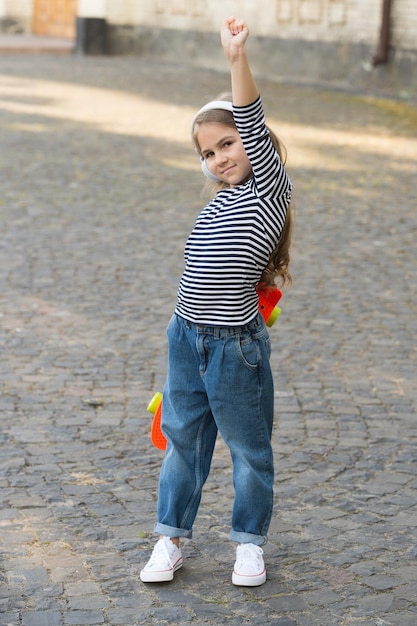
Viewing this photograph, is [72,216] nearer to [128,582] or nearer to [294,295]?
[294,295]

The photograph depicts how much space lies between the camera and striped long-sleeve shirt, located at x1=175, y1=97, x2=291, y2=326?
3289 mm

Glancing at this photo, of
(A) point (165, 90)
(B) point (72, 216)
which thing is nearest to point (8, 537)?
(B) point (72, 216)

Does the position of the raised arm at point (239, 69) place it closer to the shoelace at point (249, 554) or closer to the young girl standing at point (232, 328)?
the young girl standing at point (232, 328)

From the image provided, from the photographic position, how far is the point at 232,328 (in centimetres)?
333

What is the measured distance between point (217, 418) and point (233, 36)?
1.07 metres

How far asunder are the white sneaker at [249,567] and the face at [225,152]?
1.07 meters

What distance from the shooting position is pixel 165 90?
1800 centimetres

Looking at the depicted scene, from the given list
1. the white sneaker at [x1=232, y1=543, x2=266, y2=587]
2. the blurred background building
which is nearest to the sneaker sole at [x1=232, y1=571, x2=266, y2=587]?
the white sneaker at [x1=232, y1=543, x2=266, y2=587]

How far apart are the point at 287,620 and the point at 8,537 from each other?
3.28ft

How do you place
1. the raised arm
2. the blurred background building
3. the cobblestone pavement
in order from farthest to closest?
the blurred background building, the cobblestone pavement, the raised arm

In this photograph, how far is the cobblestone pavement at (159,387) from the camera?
3.44 m

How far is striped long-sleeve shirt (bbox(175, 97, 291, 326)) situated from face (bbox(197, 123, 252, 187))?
1.5 inches

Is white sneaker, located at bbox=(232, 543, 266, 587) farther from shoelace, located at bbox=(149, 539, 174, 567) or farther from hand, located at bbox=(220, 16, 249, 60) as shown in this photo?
hand, located at bbox=(220, 16, 249, 60)

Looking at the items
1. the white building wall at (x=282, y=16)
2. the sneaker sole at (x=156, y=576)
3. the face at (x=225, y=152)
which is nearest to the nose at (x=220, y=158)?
the face at (x=225, y=152)
